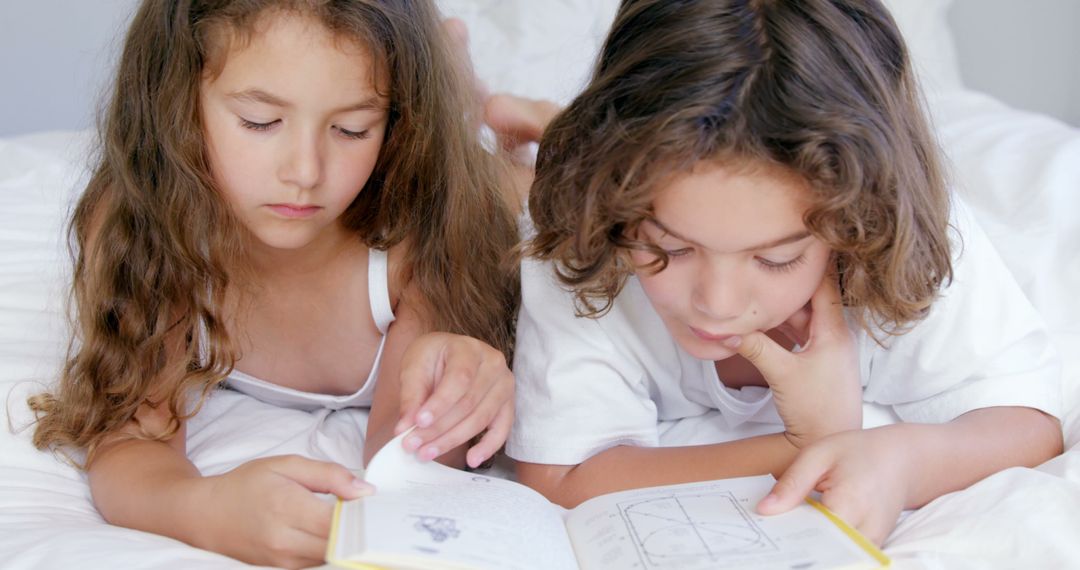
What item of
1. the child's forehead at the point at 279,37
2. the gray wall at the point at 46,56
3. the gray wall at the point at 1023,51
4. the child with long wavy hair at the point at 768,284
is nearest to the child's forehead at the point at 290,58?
the child's forehead at the point at 279,37

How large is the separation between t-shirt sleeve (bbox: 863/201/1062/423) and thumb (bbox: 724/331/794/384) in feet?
0.47

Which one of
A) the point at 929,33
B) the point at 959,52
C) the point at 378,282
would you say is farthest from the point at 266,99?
the point at 959,52

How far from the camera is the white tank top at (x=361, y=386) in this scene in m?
1.18

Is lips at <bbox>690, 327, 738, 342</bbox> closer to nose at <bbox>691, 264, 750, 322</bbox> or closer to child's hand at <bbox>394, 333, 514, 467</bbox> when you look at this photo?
nose at <bbox>691, 264, 750, 322</bbox>

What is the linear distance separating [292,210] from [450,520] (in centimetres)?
42

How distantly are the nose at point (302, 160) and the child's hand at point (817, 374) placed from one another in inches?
16.1

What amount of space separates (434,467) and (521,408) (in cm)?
20

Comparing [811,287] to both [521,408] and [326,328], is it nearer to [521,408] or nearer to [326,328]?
[521,408]

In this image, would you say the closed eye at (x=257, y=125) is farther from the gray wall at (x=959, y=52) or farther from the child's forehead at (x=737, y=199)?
the gray wall at (x=959, y=52)

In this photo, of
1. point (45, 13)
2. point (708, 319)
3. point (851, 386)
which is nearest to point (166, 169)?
point (708, 319)

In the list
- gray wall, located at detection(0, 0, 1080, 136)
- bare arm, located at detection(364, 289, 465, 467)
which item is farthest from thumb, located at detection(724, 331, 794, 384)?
gray wall, located at detection(0, 0, 1080, 136)

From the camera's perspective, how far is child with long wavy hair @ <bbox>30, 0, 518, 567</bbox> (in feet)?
3.04

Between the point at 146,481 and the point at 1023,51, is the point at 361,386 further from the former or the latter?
the point at 1023,51

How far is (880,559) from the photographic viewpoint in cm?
70
